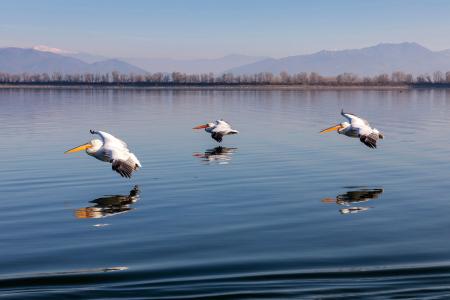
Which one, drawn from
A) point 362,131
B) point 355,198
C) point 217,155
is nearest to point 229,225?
point 355,198

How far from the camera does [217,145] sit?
32375 mm

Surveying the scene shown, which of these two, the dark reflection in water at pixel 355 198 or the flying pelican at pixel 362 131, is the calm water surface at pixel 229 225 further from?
the flying pelican at pixel 362 131

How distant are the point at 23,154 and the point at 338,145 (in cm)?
1478

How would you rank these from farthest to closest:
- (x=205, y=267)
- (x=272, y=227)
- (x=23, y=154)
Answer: (x=23, y=154) < (x=272, y=227) < (x=205, y=267)

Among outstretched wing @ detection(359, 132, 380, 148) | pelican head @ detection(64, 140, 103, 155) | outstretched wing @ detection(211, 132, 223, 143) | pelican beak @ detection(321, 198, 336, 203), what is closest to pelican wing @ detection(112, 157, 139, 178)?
pelican head @ detection(64, 140, 103, 155)

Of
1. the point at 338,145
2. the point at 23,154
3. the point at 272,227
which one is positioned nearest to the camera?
the point at 272,227

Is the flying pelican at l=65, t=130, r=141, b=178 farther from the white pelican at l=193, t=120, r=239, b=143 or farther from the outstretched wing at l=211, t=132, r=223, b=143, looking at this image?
the white pelican at l=193, t=120, r=239, b=143

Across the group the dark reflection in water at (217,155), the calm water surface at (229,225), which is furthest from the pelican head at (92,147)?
the dark reflection in water at (217,155)

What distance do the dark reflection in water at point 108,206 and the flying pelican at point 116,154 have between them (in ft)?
2.38

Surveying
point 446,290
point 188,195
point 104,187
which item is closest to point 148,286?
point 446,290

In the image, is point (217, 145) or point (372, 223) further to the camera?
point (217, 145)

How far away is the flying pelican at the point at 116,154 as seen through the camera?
17817 millimetres

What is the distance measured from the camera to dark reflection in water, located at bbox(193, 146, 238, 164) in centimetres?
2607

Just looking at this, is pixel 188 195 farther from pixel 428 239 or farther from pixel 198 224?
pixel 428 239
